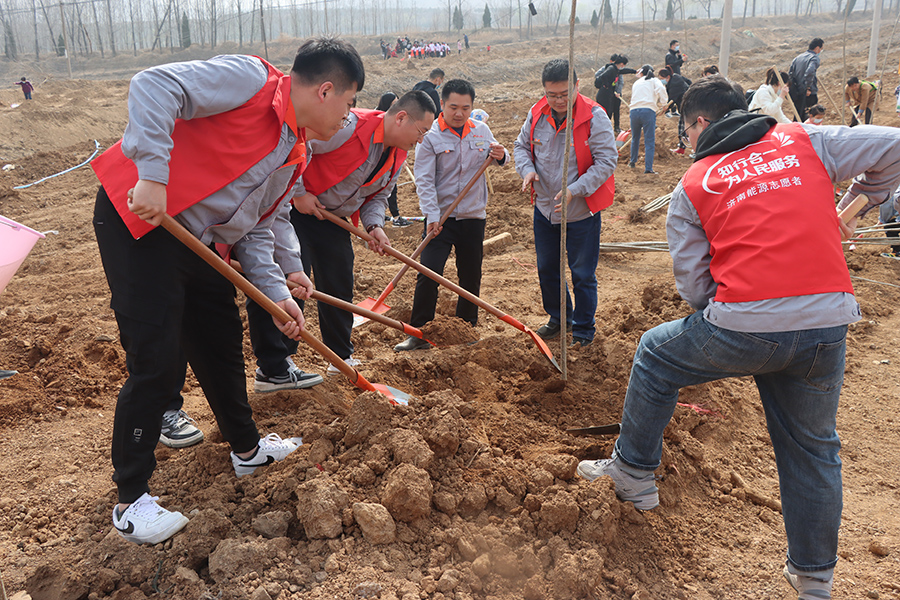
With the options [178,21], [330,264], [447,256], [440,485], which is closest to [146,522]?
[440,485]

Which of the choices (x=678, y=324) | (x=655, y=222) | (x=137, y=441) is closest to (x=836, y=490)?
(x=678, y=324)

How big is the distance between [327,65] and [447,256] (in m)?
2.43

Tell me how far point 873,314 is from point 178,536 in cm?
546

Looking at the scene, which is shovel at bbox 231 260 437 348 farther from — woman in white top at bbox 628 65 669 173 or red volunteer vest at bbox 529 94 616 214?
woman in white top at bbox 628 65 669 173

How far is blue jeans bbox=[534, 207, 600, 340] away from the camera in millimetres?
4379

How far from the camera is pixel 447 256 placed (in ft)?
15.3

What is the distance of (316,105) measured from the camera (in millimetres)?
2393

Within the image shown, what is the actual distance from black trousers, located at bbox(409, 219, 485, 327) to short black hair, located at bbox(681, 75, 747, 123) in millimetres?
2438

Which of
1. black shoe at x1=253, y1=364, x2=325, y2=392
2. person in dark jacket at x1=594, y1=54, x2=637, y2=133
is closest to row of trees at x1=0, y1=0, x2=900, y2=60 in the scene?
person in dark jacket at x1=594, y1=54, x2=637, y2=133

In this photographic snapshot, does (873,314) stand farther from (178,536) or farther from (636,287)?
(178,536)

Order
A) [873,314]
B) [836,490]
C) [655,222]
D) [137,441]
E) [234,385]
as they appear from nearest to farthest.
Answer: [836,490] → [137,441] → [234,385] → [873,314] → [655,222]

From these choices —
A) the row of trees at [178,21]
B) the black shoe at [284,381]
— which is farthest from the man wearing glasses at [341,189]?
the row of trees at [178,21]

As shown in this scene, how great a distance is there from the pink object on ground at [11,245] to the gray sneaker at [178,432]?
3.54 ft

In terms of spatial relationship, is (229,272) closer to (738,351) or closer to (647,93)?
(738,351)
